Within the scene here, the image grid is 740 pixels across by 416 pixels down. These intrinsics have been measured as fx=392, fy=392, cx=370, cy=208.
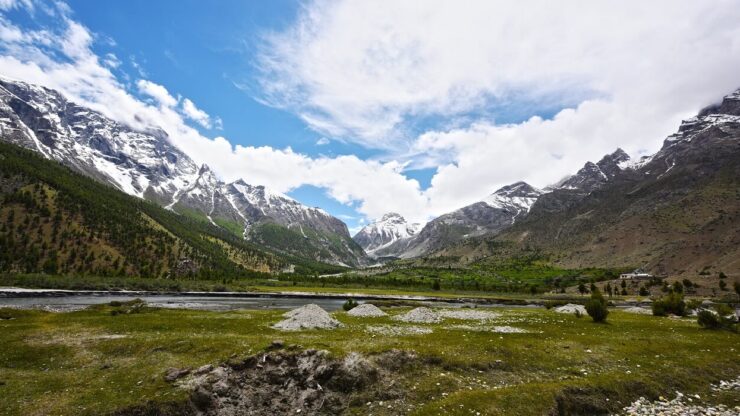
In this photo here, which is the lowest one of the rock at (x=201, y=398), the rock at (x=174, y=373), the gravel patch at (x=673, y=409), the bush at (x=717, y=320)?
the rock at (x=201, y=398)

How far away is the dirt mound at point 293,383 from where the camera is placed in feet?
86.8

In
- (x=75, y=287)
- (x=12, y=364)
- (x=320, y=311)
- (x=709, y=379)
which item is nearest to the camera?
(x=709, y=379)

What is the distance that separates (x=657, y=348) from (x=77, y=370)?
49.6 metres

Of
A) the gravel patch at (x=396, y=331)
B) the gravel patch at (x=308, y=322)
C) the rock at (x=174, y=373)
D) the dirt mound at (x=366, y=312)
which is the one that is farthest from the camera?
the dirt mound at (x=366, y=312)

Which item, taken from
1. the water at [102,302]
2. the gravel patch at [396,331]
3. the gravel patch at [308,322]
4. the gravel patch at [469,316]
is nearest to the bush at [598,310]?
the gravel patch at [469,316]

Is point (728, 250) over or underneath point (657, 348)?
over

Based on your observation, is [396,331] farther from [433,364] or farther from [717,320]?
[717,320]

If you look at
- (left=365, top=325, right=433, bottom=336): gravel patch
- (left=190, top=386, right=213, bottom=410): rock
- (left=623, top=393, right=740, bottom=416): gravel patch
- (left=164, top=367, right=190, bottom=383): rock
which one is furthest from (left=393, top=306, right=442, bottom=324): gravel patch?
(left=190, top=386, right=213, bottom=410): rock

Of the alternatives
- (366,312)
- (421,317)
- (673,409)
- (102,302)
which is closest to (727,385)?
(673,409)

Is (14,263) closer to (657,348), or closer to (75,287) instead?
(75,287)

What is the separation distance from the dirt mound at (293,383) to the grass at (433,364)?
133 cm

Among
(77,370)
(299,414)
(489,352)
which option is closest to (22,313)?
(77,370)

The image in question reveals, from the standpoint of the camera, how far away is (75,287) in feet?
484

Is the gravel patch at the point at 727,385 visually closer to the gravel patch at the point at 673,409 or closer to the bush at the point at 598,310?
the gravel patch at the point at 673,409
